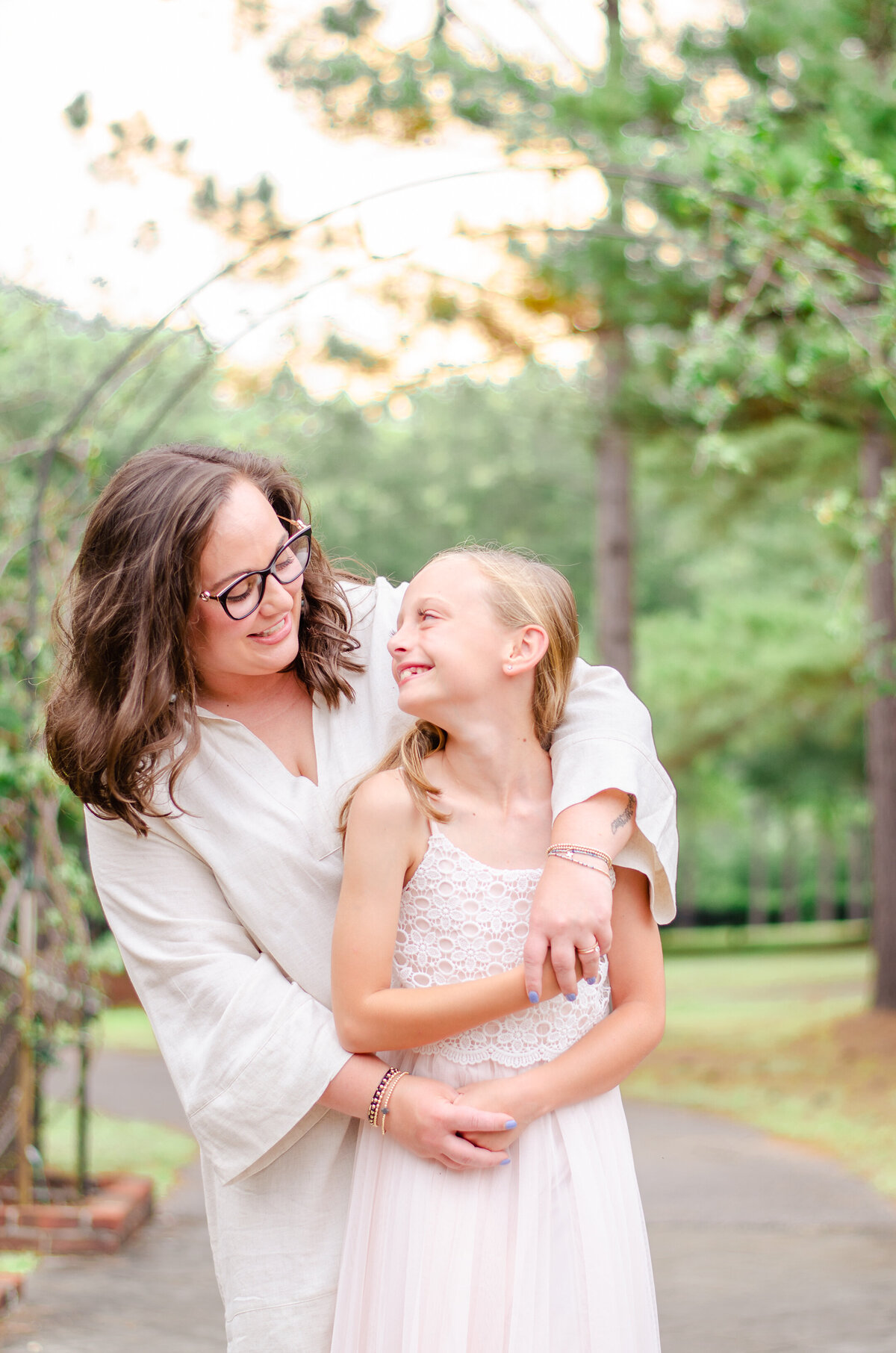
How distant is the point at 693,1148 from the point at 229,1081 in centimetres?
579

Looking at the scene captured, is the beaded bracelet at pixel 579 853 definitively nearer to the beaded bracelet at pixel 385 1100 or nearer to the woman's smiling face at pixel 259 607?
the beaded bracelet at pixel 385 1100

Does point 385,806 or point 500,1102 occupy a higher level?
point 385,806

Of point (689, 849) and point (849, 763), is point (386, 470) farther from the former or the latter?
point (689, 849)

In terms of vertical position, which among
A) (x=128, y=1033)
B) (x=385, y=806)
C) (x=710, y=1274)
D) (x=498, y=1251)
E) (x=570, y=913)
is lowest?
(x=128, y=1033)

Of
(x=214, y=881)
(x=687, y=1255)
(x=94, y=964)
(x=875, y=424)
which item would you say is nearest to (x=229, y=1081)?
(x=214, y=881)

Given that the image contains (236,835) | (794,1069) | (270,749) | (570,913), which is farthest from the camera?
(794,1069)

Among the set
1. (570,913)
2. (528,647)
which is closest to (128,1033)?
(528,647)

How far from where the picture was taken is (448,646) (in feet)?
5.32

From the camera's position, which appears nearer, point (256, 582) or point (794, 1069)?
point (256, 582)

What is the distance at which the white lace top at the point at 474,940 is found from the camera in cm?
160

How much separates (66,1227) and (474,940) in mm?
3648

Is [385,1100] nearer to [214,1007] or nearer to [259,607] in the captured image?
[214,1007]

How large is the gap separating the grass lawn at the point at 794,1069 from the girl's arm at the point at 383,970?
5.05 meters

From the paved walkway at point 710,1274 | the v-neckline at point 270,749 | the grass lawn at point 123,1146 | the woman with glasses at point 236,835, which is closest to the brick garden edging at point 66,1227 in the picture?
the paved walkway at point 710,1274
